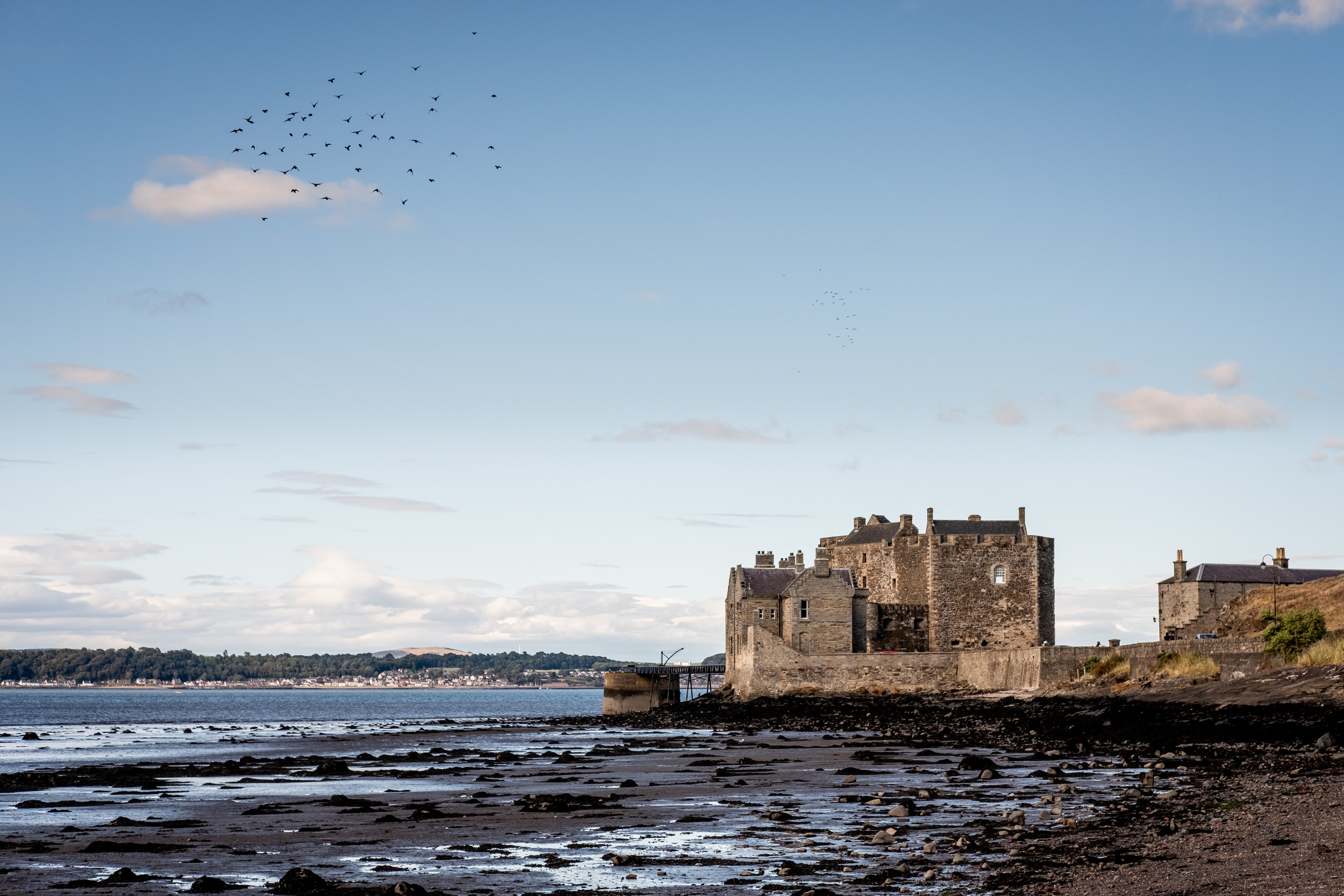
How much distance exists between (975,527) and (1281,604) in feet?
53.5

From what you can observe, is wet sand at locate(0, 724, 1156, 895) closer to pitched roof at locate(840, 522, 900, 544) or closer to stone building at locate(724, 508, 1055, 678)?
stone building at locate(724, 508, 1055, 678)

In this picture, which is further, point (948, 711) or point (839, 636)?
point (839, 636)

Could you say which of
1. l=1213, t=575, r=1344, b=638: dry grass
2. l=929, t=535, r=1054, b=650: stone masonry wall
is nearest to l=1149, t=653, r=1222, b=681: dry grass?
l=1213, t=575, r=1344, b=638: dry grass

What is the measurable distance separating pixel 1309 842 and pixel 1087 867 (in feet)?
7.81

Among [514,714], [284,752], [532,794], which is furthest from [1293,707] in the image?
[514,714]

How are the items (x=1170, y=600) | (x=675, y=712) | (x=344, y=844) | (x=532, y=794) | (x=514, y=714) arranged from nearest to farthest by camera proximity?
(x=344, y=844) < (x=532, y=794) < (x=675, y=712) < (x=1170, y=600) < (x=514, y=714)

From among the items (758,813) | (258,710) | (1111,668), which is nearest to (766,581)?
(1111,668)

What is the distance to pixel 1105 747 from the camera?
90.5 ft

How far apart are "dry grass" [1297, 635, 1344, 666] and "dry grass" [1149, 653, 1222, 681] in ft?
11.1

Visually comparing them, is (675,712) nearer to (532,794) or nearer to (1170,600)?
(1170,600)

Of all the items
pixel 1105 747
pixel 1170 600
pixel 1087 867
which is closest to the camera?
pixel 1087 867

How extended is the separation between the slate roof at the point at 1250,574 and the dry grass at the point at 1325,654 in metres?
26.2

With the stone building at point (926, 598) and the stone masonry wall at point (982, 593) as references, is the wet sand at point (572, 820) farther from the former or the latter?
the stone masonry wall at point (982, 593)

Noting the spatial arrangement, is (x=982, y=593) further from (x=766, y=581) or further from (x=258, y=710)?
(x=258, y=710)
